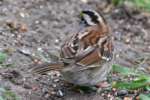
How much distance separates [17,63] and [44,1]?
7.33 ft

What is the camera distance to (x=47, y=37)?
6.94 m

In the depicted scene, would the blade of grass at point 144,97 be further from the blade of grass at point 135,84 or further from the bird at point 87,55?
the bird at point 87,55

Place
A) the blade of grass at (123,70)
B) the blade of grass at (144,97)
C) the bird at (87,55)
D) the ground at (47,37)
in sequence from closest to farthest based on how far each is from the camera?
the bird at (87,55), the blade of grass at (144,97), the ground at (47,37), the blade of grass at (123,70)

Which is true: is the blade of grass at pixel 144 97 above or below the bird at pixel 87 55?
below

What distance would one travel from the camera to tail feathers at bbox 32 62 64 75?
16.8ft

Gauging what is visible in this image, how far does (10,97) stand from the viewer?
17.0 feet

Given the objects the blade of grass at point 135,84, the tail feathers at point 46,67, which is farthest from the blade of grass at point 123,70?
the tail feathers at point 46,67

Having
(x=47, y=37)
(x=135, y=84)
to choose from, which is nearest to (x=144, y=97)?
(x=135, y=84)

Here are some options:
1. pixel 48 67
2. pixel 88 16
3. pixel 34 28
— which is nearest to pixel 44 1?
pixel 34 28

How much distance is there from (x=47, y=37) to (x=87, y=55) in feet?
5.47

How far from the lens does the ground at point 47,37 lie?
5594 millimetres

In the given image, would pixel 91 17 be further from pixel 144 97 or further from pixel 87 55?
pixel 144 97

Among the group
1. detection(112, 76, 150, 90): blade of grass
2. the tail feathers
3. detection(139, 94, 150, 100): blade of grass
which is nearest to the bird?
the tail feathers

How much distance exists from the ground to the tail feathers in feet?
1.19
